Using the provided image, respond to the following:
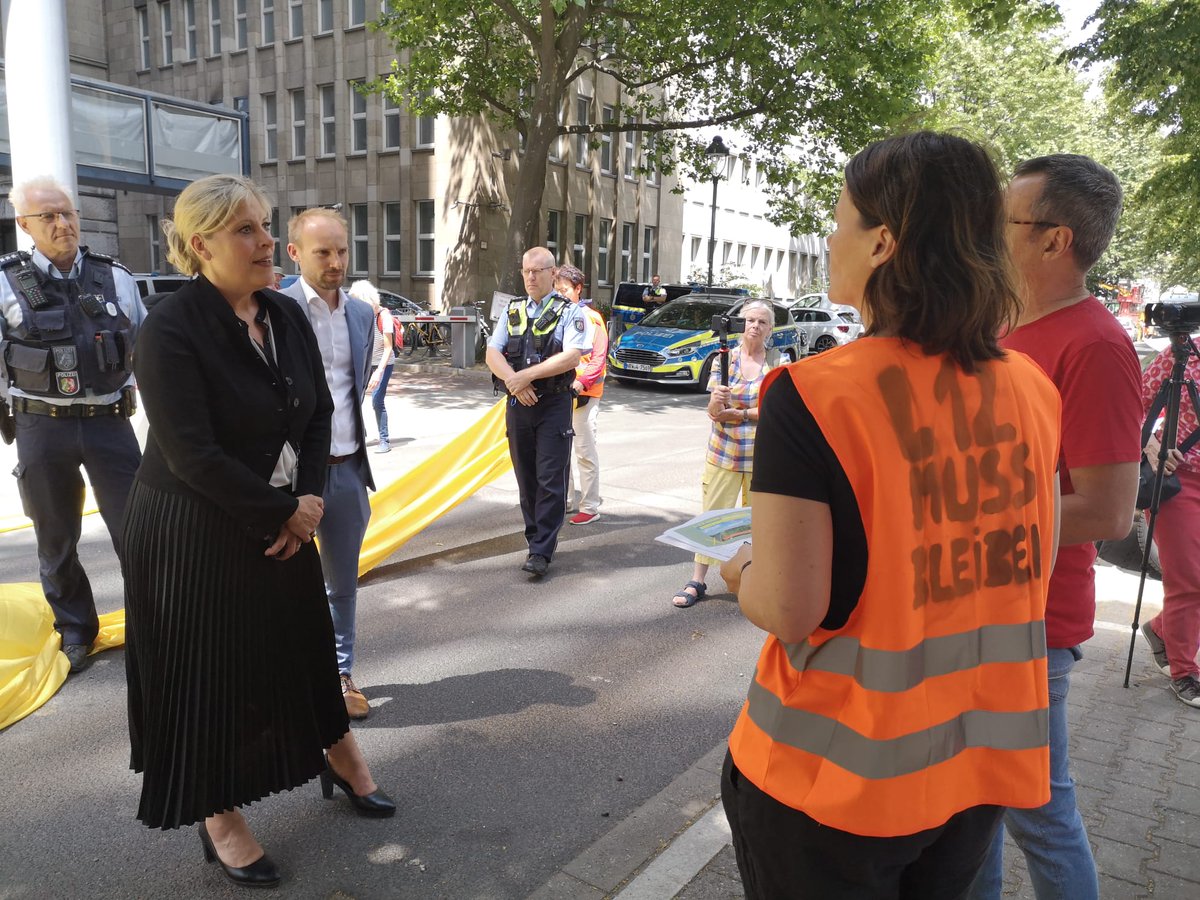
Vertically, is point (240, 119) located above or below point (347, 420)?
above

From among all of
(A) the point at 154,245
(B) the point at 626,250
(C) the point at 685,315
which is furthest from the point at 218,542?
(A) the point at 154,245

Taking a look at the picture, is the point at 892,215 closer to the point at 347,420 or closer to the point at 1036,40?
the point at 347,420

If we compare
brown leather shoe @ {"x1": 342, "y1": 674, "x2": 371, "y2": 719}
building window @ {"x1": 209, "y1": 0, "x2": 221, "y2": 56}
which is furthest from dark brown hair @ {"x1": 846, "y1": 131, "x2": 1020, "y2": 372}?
building window @ {"x1": 209, "y1": 0, "x2": 221, "y2": 56}

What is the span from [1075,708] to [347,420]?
3394 mm

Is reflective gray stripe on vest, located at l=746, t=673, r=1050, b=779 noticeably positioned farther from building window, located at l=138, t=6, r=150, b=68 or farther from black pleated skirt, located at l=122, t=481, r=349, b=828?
building window, located at l=138, t=6, r=150, b=68

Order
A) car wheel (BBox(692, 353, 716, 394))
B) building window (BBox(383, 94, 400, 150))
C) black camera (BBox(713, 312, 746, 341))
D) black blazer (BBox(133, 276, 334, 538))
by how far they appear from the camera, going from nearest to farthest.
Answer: black blazer (BBox(133, 276, 334, 538))
black camera (BBox(713, 312, 746, 341))
car wheel (BBox(692, 353, 716, 394))
building window (BBox(383, 94, 400, 150))

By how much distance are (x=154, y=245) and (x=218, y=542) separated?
3460 cm

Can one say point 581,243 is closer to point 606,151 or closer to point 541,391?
point 606,151

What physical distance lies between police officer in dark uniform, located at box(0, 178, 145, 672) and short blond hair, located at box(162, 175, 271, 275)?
182 centimetres

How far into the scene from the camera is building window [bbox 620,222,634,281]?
3541 cm

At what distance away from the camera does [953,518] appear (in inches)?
58.2

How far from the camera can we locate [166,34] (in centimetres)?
3334

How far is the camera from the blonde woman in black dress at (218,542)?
2.64 meters

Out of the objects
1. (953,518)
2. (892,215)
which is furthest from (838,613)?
(892,215)
